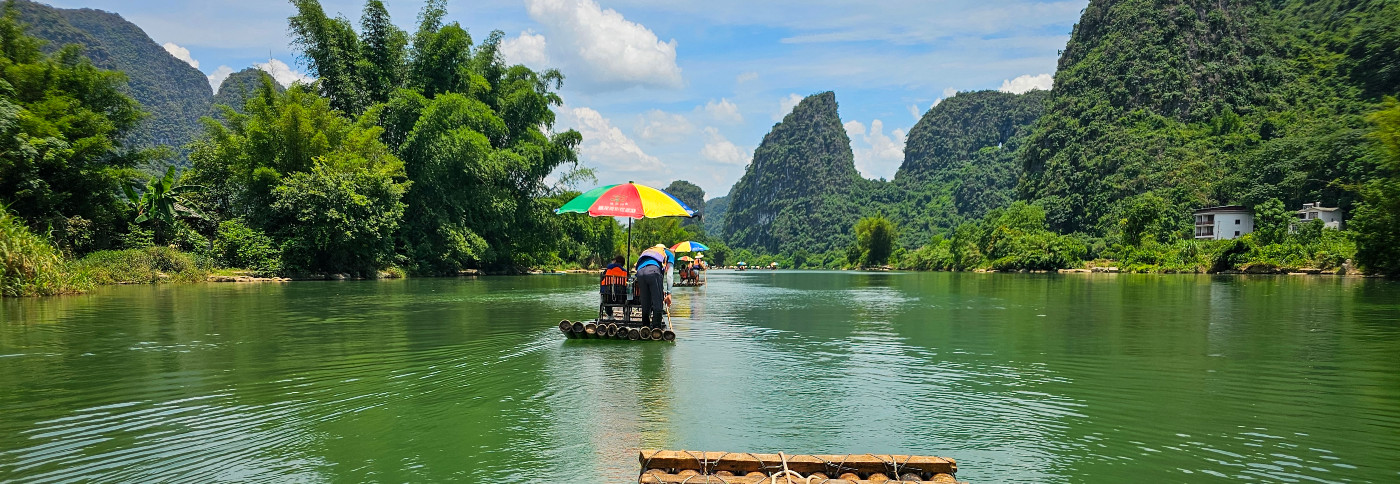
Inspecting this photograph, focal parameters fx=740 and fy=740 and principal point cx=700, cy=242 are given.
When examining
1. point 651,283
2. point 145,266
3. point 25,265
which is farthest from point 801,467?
point 145,266

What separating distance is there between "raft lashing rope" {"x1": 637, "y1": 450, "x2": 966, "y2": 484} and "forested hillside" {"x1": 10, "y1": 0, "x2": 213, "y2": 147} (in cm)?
14050

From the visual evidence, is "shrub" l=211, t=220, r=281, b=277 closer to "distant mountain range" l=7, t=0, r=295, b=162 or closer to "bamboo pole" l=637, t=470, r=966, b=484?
"bamboo pole" l=637, t=470, r=966, b=484

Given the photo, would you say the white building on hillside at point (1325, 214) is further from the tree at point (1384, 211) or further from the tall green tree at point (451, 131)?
the tall green tree at point (451, 131)

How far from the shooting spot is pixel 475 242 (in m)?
43.4

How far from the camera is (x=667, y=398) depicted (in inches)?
323

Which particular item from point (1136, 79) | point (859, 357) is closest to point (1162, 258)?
point (1136, 79)

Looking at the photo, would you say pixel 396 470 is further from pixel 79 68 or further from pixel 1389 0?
pixel 1389 0

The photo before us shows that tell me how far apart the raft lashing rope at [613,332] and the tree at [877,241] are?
334 ft

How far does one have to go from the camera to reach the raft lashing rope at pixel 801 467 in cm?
484

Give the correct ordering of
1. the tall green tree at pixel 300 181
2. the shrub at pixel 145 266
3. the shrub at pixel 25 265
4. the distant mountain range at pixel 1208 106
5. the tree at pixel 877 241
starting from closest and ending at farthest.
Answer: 1. the shrub at pixel 25 265
2. the shrub at pixel 145 266
3. the tall green tree at pixel 300 181
4. the distant mountain range at pixel 1208 106
5. the tree at pixel 877 241

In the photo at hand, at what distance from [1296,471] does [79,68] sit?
3754 cm

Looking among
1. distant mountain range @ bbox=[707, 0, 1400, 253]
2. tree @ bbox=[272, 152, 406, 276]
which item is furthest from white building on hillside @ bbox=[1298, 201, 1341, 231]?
tree @ bbox=[272, 152, 406, 276]

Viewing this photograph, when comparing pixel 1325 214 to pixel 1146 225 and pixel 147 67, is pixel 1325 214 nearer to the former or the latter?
pixel 1146 225

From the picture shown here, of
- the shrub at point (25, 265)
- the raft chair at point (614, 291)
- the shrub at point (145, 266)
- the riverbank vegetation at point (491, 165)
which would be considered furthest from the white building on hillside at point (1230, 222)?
the shrub at point (25, 265)
